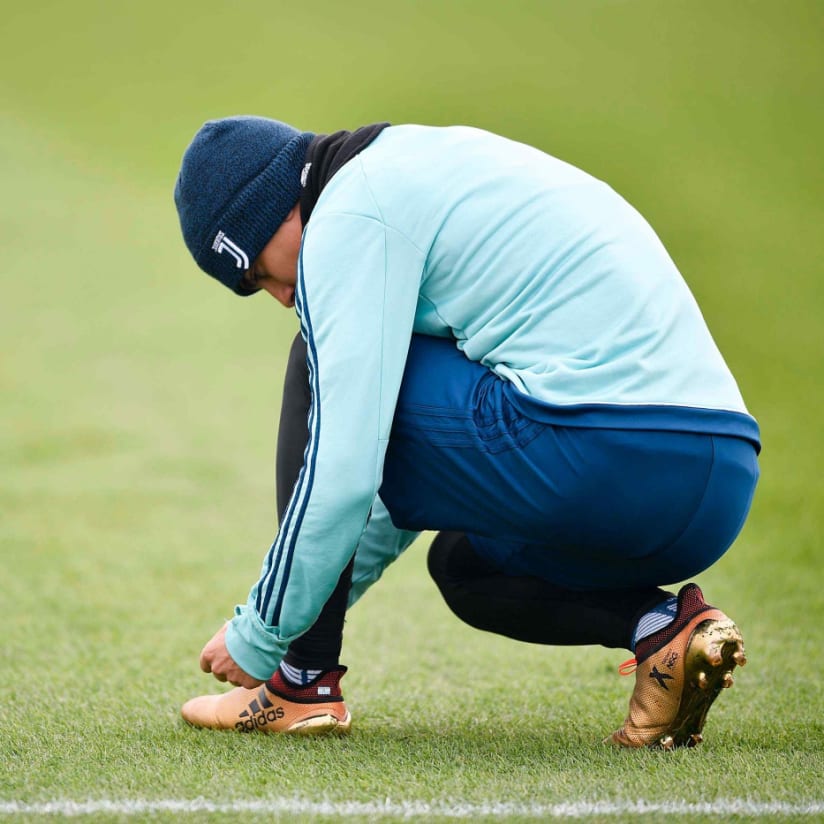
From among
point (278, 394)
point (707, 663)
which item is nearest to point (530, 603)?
point (707, 663)

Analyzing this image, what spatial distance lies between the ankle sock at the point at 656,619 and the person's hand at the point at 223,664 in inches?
23.9

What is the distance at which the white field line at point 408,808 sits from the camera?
1.57 m

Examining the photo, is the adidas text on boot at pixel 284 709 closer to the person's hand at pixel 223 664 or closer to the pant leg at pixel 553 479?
the person's hand at pixel 223 664

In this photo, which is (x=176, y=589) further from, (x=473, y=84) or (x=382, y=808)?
(x=473, y=84)

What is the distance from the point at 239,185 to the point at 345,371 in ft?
1.38

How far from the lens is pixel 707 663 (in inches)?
71.4

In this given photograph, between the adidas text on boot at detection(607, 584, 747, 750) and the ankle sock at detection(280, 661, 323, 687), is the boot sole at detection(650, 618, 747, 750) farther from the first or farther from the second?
the ankle sock at detection(280, 661, 323, 687)

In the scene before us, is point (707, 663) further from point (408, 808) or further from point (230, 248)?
point (230, 248)

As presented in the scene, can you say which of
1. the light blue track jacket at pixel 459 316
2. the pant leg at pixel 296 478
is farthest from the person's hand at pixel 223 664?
the pant leg at pixel 296 478

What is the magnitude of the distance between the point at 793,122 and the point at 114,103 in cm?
756

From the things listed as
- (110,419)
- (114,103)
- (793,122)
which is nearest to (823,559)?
(110,419)

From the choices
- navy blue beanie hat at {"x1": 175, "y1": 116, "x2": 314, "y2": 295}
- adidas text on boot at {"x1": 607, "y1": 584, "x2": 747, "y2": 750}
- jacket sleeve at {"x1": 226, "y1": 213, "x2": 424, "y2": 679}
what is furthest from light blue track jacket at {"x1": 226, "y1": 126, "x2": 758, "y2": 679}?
adidas text on boot at {"x1": 607, "y1": 584, "x2": 747, "y2": 750}

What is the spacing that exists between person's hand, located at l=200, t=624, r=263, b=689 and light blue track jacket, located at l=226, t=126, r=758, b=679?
31 millimetres

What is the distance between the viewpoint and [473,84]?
1318 centimetres
